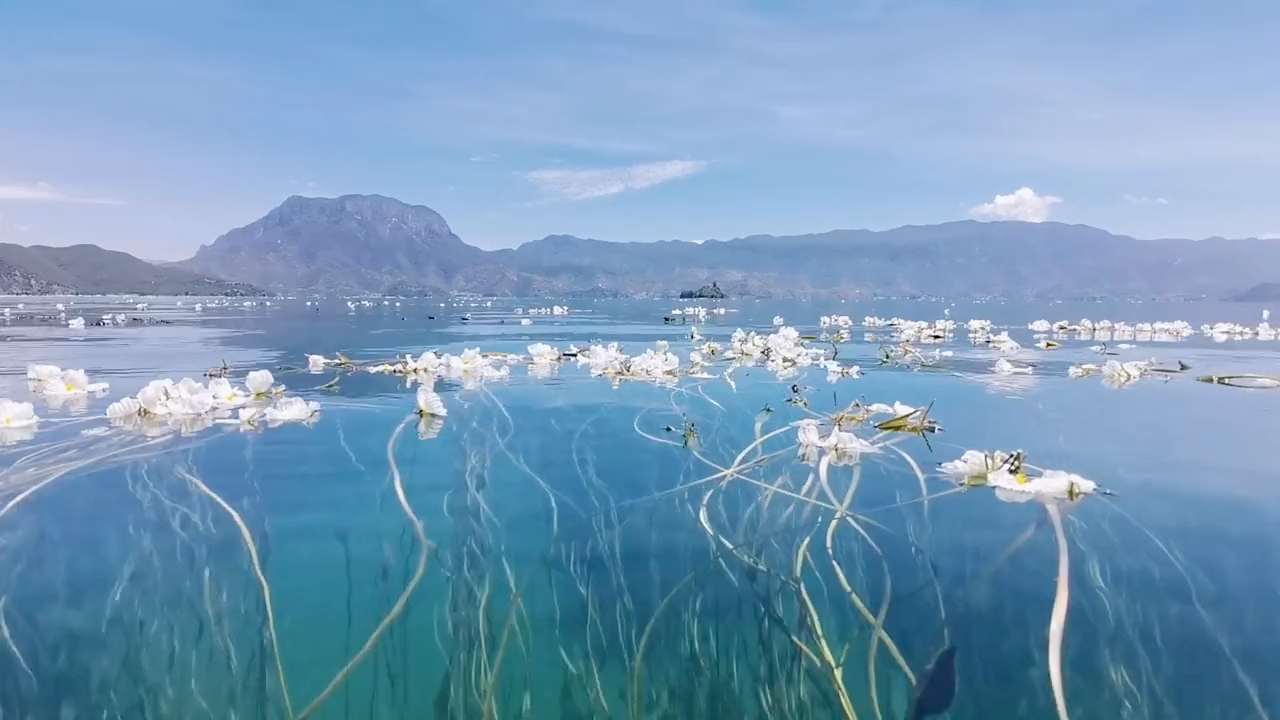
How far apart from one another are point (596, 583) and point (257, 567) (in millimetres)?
2159

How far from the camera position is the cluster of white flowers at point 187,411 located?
9.10 m

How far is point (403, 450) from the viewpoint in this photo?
816 cm

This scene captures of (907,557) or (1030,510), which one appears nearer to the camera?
(907,557)

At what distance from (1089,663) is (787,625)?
153cm

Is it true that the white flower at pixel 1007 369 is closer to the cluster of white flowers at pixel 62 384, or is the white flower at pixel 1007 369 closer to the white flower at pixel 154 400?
the white flower at pixel 154 400

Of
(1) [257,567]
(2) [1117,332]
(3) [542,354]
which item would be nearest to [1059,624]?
Answer: (1) [257,567]

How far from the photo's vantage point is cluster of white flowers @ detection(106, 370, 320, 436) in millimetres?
9102

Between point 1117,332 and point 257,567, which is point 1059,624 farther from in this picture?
point 1117,332

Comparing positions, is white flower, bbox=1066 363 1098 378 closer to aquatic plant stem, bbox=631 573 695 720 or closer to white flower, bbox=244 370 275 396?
aquatic plant stem, bbox=631 573 695 720

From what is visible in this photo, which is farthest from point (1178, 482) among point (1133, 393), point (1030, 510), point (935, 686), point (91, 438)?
point (91, 438)

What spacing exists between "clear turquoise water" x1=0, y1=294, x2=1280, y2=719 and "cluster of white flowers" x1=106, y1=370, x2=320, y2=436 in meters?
0.72

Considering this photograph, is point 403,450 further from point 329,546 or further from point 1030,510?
point 1030,510

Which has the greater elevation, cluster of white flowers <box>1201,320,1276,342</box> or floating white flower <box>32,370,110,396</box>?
floating white flower <box>32,370,110,396</box>

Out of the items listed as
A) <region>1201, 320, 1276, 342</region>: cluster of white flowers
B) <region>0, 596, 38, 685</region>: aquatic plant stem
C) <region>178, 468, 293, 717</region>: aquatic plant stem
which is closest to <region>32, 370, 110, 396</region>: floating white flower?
<region>178, 468, 293, 717</region>: aquatic plant stem
